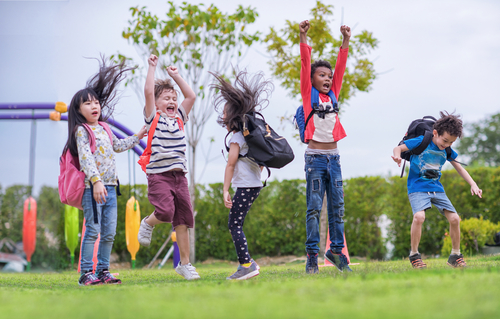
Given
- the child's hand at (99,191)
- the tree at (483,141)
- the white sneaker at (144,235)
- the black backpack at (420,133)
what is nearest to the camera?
the child's hand at (99,191)

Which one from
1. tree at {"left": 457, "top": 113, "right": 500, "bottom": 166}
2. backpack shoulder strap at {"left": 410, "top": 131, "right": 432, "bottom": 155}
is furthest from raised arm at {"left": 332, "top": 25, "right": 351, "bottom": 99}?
tree at {"left": 457, "top": 113, "right": 500, "bottom": 166}

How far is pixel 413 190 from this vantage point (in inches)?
182

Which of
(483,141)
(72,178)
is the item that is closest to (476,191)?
(72,178)

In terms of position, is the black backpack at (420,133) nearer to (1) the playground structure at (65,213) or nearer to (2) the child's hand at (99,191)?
(2) the child's hand at (99,191)

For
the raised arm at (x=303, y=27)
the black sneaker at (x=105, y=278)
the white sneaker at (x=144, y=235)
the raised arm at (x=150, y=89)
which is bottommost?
the black sneaker at (x=105, y=278)

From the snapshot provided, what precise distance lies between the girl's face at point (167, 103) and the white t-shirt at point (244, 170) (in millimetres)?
670

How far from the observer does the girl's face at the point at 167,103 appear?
4.23 metres

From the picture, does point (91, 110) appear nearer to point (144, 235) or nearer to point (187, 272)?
point (144, 235)

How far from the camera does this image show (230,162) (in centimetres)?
402

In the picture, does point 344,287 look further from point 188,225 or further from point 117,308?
point 188,225

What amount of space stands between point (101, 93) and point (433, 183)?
11.7 ft

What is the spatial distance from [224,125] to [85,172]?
4.50ft

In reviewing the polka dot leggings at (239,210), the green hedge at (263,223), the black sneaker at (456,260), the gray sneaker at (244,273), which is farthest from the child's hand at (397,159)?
the green hedge at (263,223)

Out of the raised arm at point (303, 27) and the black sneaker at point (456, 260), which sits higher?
the raised arm at point (303, 27)
